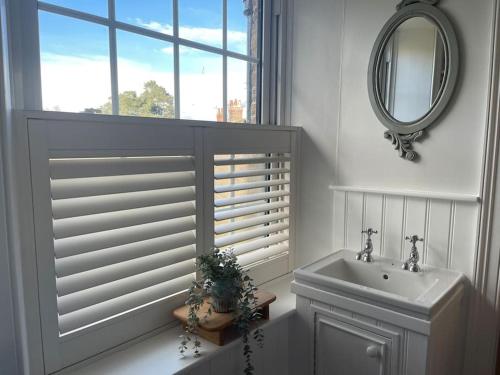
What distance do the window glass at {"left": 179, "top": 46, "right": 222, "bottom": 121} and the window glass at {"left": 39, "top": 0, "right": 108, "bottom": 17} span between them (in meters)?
A: 0.31

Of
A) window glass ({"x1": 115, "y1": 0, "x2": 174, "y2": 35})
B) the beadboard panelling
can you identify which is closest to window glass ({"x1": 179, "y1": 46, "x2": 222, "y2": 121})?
window glass ({"x1": 115, "y1": 0, "x2": 174, "y2": 35})

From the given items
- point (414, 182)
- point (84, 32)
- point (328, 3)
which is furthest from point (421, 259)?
point (84, 32)

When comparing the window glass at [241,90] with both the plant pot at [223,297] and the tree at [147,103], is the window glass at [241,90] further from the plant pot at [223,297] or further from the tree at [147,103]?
the plant pot at [223,297]

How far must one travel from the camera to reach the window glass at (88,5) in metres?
1.09

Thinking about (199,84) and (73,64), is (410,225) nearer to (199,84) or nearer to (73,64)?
(199,84)

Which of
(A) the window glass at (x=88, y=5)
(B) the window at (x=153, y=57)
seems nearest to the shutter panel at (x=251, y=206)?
(B) the window at (x=153, y=57)

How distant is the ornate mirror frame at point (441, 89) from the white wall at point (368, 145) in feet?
0.09

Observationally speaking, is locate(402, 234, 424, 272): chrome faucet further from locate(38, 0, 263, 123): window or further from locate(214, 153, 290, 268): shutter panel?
locate(38, 0, 263, 123): window

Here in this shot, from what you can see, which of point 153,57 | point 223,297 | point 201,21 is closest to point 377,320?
point 223,297

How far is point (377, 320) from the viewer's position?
1202 mm

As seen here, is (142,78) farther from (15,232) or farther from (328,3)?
(328,3)

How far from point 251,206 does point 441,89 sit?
87 centimetres

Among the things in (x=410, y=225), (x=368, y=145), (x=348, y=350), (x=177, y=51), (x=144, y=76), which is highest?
(x=177, y=51)

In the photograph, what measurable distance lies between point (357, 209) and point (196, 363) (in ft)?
3.04
